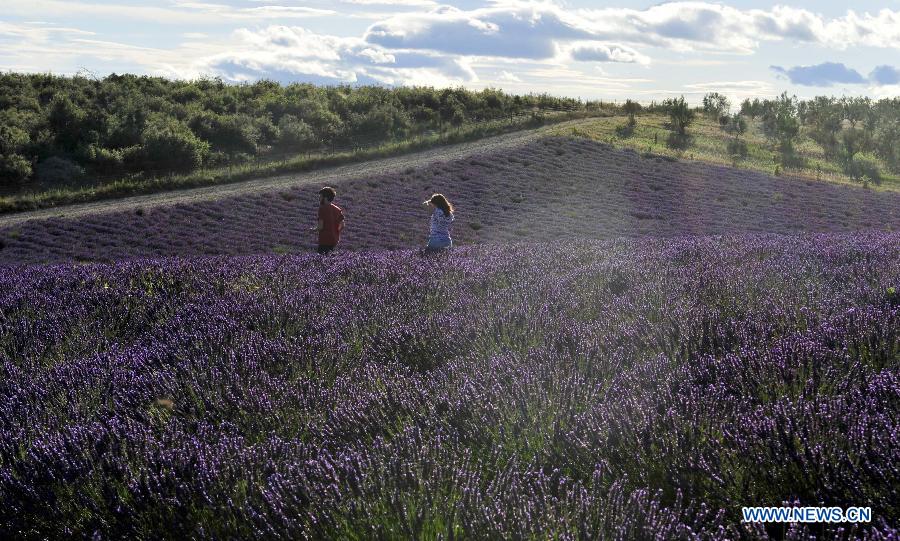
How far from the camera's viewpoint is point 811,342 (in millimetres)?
2840

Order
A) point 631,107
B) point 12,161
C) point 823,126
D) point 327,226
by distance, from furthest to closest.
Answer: point 631,107
point 823,126
point 12,161
point 327,226

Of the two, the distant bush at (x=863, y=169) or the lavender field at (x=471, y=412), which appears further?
the distant bush at (x=863, y=169)

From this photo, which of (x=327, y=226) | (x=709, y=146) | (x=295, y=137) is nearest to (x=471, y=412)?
(x=327, y=226)

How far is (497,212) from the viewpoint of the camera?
58.7 feet

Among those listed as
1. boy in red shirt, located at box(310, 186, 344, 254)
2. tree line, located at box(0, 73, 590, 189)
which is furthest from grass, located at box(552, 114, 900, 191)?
boy in red shirt, located at box(310, 186, 344, 254)

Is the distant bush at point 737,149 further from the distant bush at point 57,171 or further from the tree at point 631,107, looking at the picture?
the distant bush at point 57,171

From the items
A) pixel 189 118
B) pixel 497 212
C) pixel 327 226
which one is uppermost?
pixel 189 118

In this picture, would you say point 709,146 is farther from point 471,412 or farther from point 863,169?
point 471,412

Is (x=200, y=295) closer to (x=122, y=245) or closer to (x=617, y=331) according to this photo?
(x=617, y=331)

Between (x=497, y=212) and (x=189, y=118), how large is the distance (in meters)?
18.5

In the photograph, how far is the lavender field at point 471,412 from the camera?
2020 mm

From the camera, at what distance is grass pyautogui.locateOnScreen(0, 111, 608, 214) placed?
21.8 metres

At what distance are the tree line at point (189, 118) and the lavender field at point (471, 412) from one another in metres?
23.2

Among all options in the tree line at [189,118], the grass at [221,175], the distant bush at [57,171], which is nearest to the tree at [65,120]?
the tree line at [189,118]
